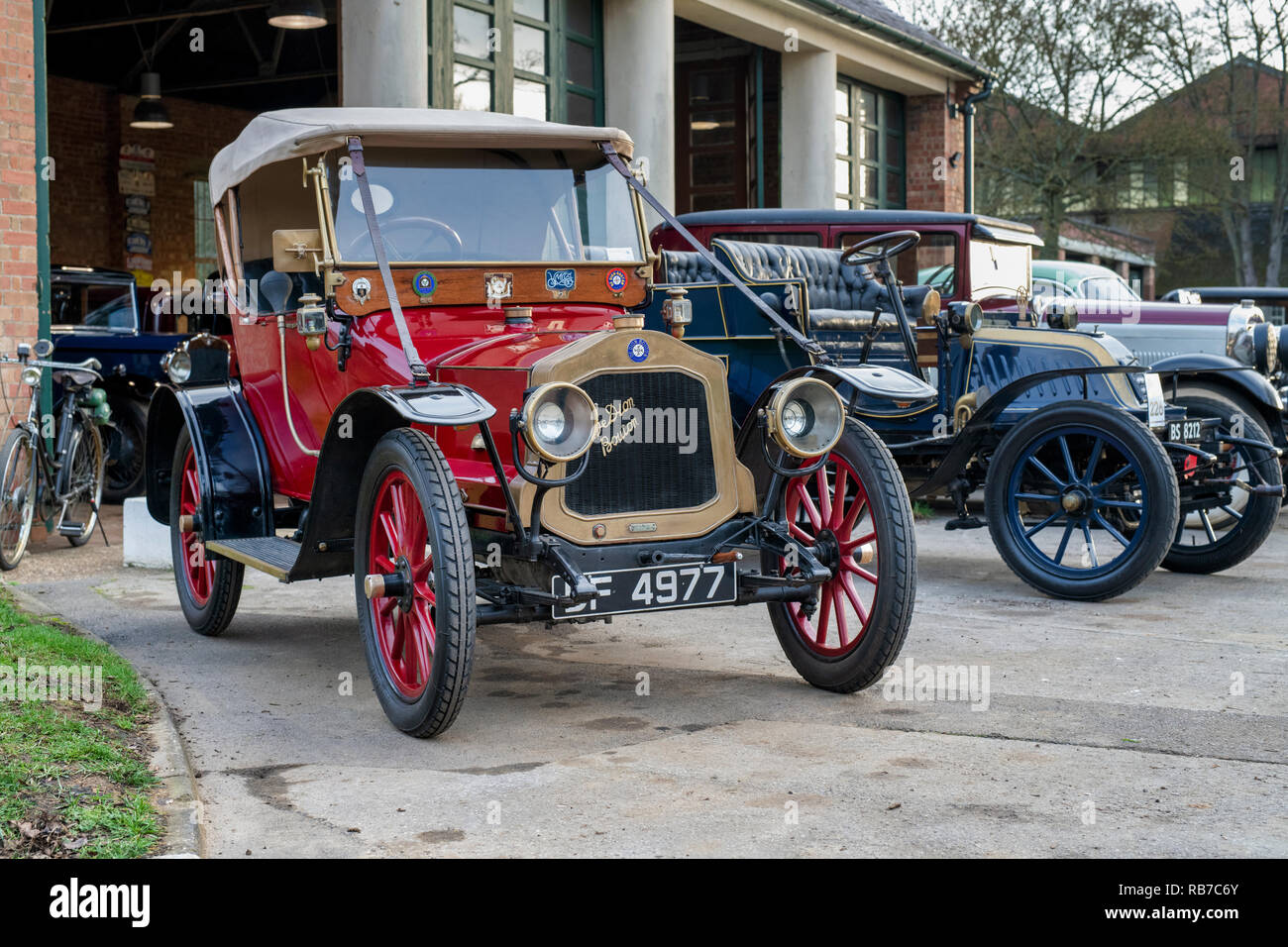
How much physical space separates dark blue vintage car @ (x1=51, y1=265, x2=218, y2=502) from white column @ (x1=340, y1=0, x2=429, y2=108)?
2837mm

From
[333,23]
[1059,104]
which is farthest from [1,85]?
[1059,104]

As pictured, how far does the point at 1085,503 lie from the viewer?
22.1ft

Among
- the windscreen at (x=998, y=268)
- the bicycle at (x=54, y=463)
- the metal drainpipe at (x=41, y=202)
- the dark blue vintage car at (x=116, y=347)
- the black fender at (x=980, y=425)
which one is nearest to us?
the black fender at (x=980, y=425)

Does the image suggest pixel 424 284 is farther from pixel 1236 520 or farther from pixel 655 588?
pixel 1236 520

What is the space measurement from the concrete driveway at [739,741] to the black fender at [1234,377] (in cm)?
209

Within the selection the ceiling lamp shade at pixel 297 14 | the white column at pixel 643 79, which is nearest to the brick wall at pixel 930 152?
the white column at pixel 643 79

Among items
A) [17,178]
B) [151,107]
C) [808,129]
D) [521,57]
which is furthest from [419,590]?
[151,107]

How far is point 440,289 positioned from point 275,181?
115 cm

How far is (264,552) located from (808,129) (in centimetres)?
1161

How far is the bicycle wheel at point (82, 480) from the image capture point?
8.53 metres

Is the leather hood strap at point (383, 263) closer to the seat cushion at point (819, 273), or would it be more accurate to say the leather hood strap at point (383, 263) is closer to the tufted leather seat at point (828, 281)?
the tufted leather seat at point (828, 281)

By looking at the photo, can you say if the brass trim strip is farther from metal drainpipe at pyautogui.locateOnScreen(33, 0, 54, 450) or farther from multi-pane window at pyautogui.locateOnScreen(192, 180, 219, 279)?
multi-pane window at pyautogui.locateOnScreen(192, 180, 219, 279)

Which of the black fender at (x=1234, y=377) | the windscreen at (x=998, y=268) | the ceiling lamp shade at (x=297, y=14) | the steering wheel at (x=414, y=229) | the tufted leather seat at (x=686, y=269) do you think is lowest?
the black fender at (x=1234, y=377)
